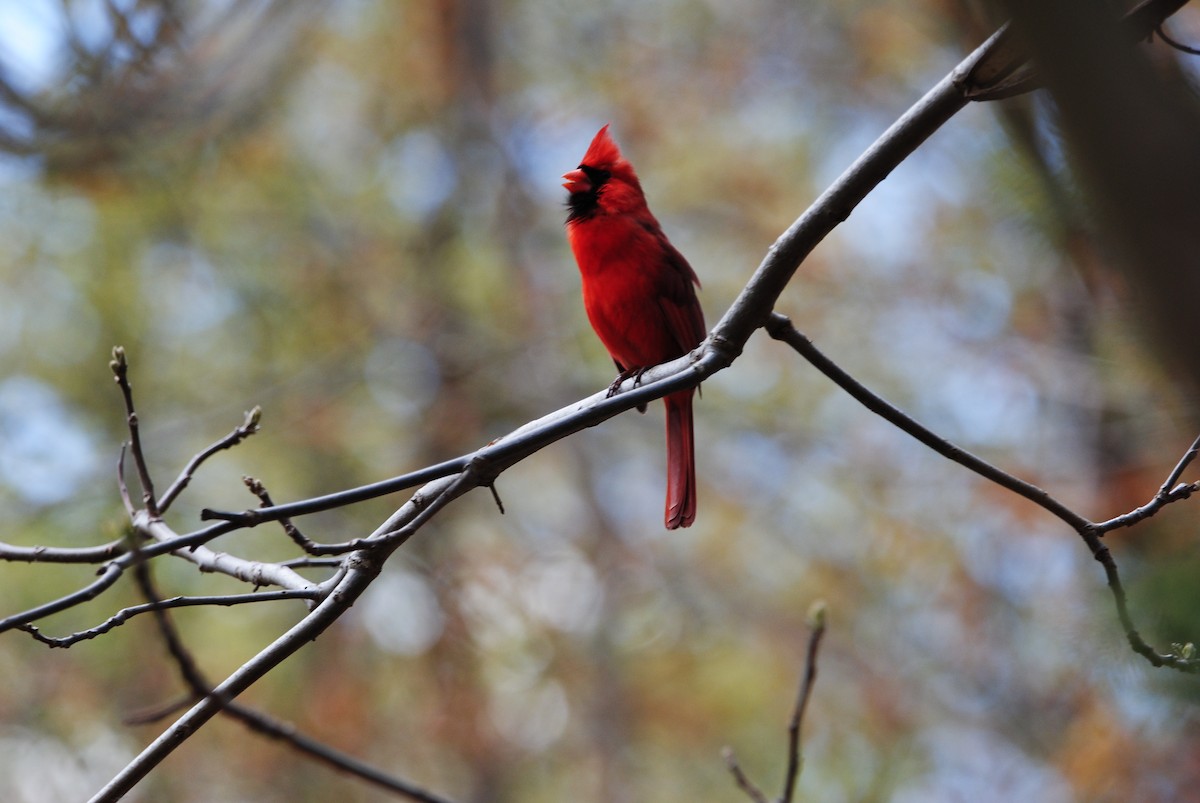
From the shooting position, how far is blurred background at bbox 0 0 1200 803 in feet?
20.6

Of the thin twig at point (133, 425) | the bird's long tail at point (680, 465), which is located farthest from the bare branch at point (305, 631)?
the bird's long tail at point (680, 465)

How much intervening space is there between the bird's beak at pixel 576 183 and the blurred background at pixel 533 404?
8.10 feet

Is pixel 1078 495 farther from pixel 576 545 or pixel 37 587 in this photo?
pixel 37 587

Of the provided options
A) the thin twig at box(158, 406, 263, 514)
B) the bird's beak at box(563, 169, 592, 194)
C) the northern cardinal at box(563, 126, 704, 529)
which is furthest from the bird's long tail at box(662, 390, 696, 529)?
the thin twig at box(158, 406, 263, 514)

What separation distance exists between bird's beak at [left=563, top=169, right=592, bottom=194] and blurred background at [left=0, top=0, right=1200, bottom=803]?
2.47 meters

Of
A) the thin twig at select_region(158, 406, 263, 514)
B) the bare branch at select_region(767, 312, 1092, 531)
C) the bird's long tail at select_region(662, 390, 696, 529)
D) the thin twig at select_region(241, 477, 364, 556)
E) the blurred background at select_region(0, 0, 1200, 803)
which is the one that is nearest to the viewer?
the thin twig at select_region(241, 477, 364, 556)

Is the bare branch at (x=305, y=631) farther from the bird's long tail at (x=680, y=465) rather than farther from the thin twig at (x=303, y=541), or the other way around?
the bird's long tail at (x=680, y=465)

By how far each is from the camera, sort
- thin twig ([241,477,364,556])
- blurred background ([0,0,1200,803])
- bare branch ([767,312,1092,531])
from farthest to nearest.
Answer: blurred background ([0,0,1200,803]) < bare branch ([767,312,1092,531]) < thin twig ([241,477,364,556])

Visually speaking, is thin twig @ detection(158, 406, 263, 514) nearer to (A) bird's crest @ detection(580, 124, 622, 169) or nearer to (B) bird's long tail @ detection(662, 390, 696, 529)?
(B) bird's long tail @ detection(662, 390, 696, 529)

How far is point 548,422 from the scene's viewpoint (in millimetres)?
1746

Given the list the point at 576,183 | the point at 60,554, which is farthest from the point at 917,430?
the point at 576,183

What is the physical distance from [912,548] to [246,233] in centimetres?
493

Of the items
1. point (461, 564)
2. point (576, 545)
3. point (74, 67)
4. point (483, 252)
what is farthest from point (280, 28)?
point (576, 545)

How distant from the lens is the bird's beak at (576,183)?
11.6 ft
